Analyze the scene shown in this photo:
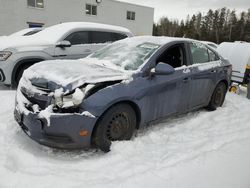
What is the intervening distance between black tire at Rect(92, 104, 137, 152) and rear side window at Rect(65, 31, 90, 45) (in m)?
3.97

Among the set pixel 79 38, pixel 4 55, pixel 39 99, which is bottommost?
pixel 39 99

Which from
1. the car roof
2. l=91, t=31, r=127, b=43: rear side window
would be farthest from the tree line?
the car roof

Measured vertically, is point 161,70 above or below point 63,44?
below

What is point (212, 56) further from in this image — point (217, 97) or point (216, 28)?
point (216, 28)

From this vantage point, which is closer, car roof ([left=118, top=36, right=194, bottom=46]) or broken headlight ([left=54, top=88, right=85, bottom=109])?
broken headlight ([left=54, top=88, right=85, bottom=109])

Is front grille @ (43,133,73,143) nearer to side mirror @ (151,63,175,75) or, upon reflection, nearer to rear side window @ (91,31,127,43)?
side mirror @ (151,63,175,75)

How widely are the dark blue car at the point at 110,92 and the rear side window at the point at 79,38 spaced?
2.43 meters

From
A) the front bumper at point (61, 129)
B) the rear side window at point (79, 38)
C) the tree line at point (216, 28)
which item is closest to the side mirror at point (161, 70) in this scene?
the front bumper at point (61, 129)

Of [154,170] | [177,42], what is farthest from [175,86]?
[154,170]

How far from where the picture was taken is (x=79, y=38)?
715 centimetres

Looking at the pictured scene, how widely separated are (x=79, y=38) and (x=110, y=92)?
424 cm

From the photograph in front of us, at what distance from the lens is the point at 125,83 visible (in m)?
3.54

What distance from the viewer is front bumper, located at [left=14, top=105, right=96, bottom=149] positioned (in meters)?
3.02

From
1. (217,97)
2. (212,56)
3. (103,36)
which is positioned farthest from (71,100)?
(103,36)
